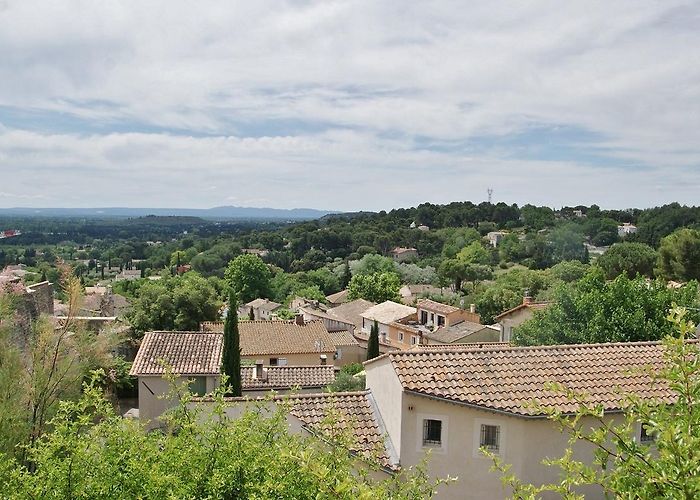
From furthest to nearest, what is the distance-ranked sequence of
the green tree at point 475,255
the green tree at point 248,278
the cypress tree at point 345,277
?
the green tree at point 475,255 < the cypress tree at point 345,277 < the green tree at point 248,278

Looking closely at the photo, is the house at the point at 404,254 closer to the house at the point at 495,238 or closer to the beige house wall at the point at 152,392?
the house at the point at 495,238

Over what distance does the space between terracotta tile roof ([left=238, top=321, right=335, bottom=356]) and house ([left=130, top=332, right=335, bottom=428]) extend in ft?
28.6

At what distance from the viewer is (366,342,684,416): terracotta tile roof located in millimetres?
11812

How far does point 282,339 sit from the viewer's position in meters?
36.3

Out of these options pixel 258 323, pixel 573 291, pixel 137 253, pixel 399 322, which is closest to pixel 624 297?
pixel 573 291

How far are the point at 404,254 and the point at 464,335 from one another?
81403 millimetres

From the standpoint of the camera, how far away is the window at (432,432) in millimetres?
12031

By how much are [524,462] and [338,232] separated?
131140mm

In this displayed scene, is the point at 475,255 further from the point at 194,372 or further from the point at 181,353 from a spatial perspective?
the point at 194,372

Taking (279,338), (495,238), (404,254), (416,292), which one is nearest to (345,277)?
(416,292)

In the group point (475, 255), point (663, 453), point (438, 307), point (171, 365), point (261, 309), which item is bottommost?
point (261, 309)

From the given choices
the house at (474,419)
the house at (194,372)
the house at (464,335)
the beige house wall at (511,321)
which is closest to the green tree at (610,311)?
the house at (474,419)

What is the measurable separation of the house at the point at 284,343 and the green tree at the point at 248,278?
41.5 meters

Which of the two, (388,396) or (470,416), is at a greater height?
(388,396)
